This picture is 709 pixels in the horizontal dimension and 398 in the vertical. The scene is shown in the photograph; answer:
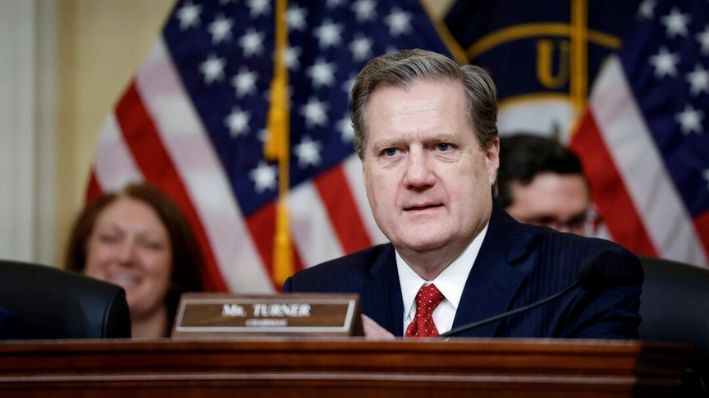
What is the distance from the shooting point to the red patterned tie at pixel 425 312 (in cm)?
280

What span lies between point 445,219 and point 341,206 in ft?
7.76

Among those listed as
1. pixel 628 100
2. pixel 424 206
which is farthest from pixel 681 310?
pixel 628 100

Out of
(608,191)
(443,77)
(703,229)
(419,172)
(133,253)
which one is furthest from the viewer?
(608,191)

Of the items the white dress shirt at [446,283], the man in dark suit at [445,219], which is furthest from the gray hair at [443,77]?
the white dress shirt at [446,283]

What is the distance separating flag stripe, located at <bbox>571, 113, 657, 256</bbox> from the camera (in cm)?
493

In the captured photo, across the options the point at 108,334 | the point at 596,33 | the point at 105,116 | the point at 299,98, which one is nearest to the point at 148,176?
the point at 105,116

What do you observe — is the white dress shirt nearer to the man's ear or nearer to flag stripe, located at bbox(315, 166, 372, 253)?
the man's ear

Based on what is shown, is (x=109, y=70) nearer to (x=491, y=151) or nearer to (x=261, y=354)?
(x=491, y=151)

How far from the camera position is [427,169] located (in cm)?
280

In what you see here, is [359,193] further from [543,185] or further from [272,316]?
[272,316]

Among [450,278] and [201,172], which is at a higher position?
[201,172]

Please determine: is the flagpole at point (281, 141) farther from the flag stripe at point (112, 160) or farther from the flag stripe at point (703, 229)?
the flag stripe at point (703, 229)

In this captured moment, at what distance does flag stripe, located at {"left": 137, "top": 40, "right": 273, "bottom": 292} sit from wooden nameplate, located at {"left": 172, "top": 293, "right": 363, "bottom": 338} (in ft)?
10.1

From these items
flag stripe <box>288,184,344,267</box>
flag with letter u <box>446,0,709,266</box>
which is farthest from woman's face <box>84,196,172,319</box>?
flag with letter u <box>446,0,709,266</box>
